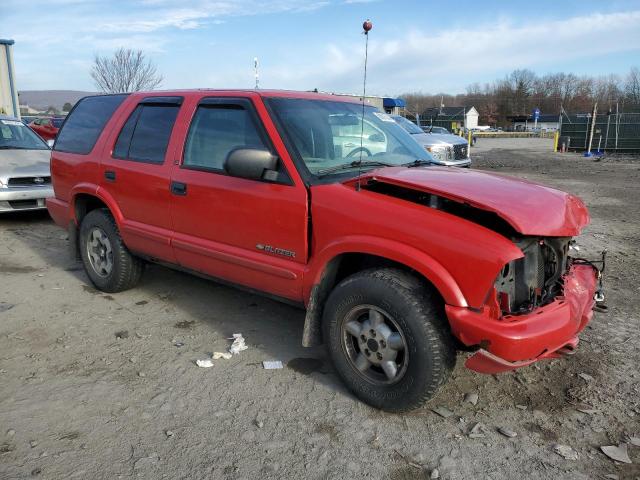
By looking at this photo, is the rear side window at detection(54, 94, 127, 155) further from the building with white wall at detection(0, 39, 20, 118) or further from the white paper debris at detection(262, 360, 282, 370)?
the building with white wall at detection(0, 39, 20, 118)

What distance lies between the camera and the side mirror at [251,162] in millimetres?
3283

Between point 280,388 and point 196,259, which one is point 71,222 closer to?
point 196,259

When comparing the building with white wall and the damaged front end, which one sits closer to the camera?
the damaged front end

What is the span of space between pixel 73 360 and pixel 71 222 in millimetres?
2056

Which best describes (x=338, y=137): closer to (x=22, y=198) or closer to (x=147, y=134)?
(x=147, y=134)

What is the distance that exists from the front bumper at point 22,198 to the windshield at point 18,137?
1.37m

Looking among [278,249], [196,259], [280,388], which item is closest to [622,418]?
[280,388]

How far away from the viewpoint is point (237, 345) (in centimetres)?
395

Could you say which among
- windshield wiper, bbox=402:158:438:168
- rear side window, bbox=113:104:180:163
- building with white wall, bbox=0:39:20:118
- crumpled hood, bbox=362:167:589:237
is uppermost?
building with white wall, bbox=0:39:20:118

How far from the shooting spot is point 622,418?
307 cm

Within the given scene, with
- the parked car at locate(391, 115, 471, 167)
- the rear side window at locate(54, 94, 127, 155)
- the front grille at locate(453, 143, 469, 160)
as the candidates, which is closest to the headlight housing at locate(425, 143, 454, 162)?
the parked car at locate(391, 115, 471, 167)

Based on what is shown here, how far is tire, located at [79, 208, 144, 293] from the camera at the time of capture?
488 centimetres

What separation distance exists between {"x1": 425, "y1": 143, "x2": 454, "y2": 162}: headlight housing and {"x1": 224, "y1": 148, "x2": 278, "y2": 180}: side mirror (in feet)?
30.8

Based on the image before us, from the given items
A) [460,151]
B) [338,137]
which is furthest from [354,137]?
[460,151]
